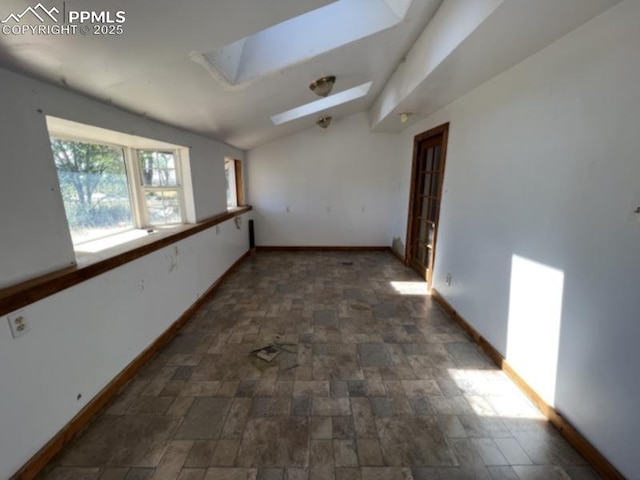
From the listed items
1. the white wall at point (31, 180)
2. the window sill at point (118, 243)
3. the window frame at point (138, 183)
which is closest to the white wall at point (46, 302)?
the white wall at point (31, 180)

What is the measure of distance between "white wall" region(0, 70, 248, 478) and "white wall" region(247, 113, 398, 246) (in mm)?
3175

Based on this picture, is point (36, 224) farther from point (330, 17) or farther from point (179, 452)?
point (330, 17)

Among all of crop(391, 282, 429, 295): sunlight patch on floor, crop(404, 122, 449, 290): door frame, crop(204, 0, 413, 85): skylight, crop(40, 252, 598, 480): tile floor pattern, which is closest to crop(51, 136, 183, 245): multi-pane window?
crop(40, 252, 598, 480): tile floor pattern

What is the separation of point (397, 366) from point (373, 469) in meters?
0.86

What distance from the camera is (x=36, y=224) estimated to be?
1414 millimetres

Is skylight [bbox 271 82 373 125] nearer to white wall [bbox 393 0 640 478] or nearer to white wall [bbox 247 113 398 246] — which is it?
white wall [bbox 247 113 398 246]

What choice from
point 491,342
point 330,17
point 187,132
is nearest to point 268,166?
point 187,132

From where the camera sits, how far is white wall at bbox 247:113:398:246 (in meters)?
5.19

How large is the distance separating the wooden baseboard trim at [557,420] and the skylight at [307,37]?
102 inches

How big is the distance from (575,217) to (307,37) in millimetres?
2065

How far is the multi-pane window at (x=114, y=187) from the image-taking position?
2025 mm

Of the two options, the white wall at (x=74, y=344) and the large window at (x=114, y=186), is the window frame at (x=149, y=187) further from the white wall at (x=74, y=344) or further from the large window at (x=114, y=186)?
the white wall at (x=74, y=344)

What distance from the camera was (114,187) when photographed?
2521 millimetres

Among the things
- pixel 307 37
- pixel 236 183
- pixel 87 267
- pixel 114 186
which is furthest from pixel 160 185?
pixel 236 183
